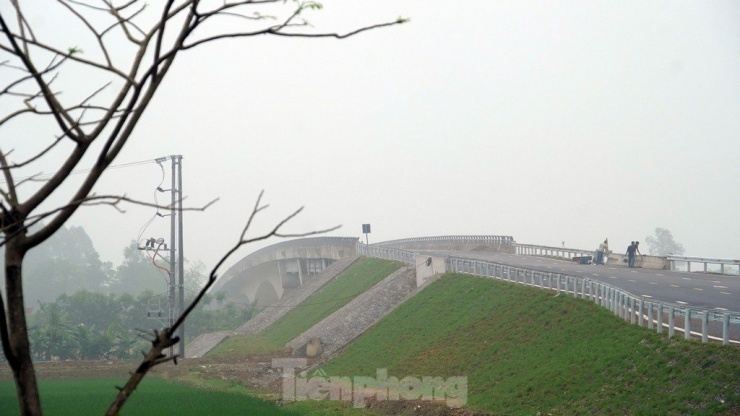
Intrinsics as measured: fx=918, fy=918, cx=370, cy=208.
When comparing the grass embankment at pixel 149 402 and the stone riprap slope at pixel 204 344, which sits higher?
the grass embankment at pixel 149 402

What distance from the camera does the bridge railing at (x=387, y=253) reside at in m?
54.2

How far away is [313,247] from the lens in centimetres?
8306

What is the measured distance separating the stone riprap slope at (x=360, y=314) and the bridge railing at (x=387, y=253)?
3.98 feet

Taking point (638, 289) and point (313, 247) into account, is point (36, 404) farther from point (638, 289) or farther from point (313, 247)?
point (313, 247)

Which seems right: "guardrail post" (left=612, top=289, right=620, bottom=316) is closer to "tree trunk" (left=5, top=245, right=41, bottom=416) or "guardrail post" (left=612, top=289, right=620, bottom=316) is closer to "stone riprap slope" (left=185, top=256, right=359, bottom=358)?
"tree trunk" (left=5, top=245, right=41, bottom=416)

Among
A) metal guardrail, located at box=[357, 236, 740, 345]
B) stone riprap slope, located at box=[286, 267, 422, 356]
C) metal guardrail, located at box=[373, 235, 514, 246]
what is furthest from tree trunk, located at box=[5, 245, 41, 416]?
metal guardrail, located at box=[373, 235, 514, 246]

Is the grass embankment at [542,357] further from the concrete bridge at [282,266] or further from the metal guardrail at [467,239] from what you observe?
the concrete bridge at [282,266]

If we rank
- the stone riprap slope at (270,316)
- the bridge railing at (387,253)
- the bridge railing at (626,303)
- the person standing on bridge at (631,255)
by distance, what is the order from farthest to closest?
the stone riprap slope at (270,316)
the bridge railing at (387,253)
the person standing on bridge at (631,255)
the bridge railing at (626,303)

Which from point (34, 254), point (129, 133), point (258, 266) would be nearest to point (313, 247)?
point (258, 266)

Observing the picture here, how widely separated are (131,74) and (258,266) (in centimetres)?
9484

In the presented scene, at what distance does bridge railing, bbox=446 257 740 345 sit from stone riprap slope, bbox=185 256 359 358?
2434 centimetres

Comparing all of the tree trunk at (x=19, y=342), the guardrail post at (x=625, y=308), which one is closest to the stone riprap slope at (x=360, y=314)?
the guardrail post at (x=625, y=308)

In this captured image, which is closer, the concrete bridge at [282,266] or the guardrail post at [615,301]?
the guardrail post at [615,301]

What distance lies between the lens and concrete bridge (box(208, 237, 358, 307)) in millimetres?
79562
